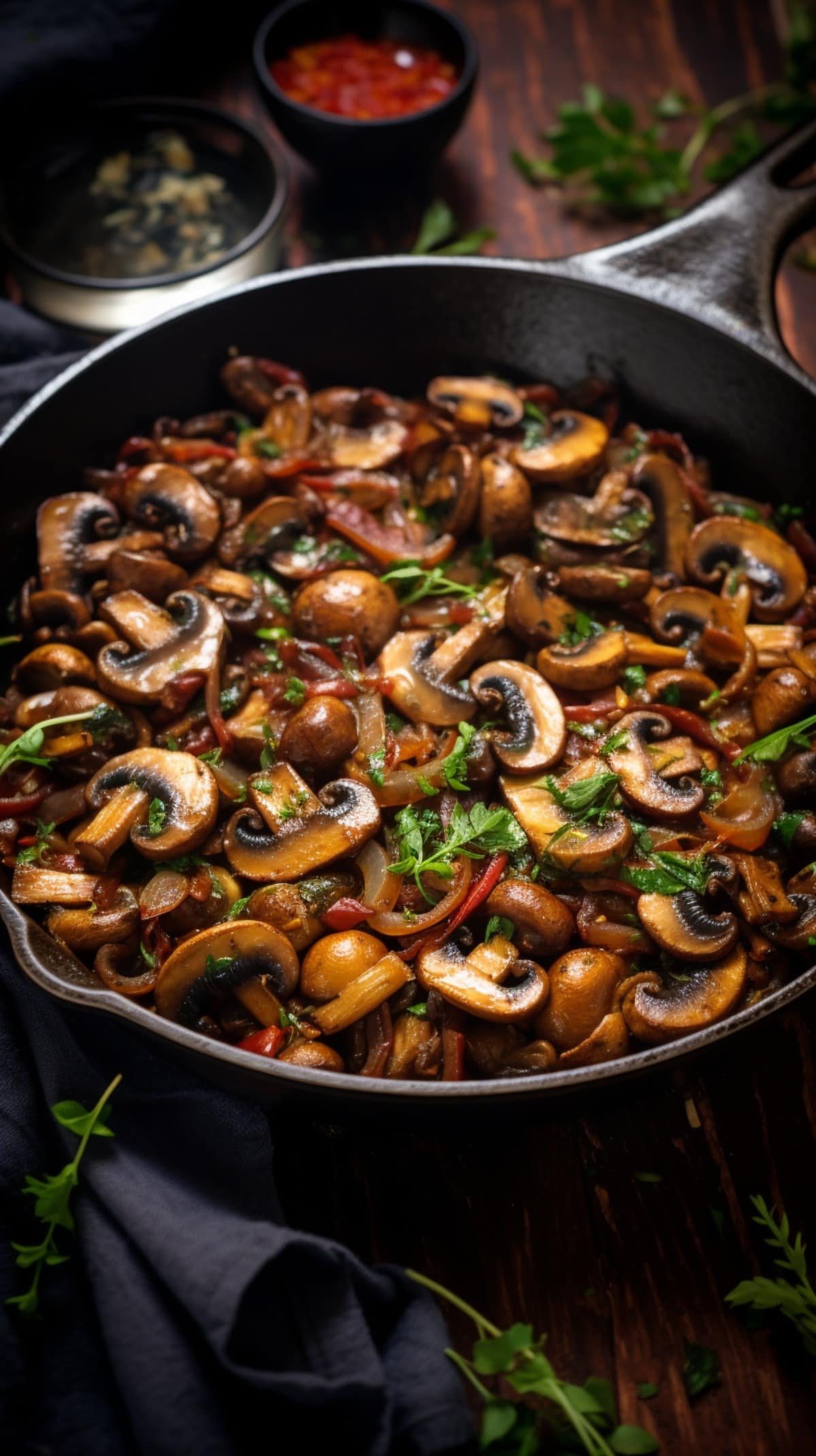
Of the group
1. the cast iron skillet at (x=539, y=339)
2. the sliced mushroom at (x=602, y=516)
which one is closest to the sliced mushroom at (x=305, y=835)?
the sliced mushroom at (x=602, y=516)

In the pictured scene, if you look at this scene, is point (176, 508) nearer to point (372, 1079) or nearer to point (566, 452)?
point (566, 452)

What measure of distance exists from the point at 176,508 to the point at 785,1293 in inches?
102

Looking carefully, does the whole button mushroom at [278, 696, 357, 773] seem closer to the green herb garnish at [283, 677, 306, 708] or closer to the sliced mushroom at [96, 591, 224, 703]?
the green herb garnish at [283, 677, 306, 708]

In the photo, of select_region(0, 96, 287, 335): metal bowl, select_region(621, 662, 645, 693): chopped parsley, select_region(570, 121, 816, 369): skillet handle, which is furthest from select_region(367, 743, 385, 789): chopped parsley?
select_region(0, 96, 287, 335): metal bowl

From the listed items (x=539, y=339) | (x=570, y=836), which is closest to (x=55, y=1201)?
(x=570, y=836)

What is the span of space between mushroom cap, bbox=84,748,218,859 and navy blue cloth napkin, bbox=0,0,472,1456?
0.43 metres

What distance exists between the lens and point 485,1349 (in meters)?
2.51

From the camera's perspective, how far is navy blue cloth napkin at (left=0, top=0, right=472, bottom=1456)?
7.66ft

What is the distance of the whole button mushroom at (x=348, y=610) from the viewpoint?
3156 millimetres

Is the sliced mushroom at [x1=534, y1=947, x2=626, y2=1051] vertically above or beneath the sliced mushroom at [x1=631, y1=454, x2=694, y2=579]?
beneath

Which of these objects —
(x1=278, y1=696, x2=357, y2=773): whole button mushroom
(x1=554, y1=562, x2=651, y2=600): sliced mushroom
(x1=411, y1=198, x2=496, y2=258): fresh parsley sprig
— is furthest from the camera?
(x1=411, y1=198, x2=496, y2=258): fresh parsley sprig

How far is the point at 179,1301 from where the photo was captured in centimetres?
246

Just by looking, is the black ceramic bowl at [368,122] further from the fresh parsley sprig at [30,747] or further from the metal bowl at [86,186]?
the fresh parsley sprig at [30,747]

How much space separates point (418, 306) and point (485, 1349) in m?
3.09
